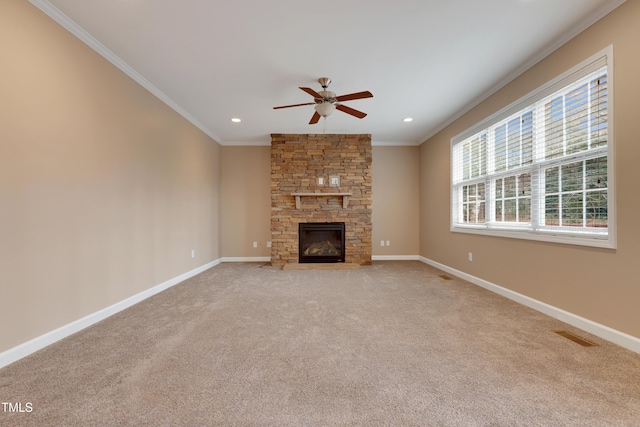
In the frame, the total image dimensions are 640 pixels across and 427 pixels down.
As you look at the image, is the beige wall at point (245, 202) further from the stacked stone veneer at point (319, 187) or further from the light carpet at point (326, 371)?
the light carpet at point (326, 371)

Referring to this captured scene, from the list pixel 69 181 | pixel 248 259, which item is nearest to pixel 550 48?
pixel 69 181

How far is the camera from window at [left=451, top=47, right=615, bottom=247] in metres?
2.13

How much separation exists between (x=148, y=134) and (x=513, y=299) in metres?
4.77

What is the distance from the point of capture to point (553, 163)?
258cm

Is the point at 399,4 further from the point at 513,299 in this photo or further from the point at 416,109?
the point at 513,299

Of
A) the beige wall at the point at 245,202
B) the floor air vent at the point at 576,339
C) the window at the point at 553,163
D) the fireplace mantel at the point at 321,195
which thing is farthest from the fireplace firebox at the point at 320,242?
the floor air vent at the point at 576,339

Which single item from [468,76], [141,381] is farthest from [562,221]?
[141,381]

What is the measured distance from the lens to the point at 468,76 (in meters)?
3.03

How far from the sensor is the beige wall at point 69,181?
178cm

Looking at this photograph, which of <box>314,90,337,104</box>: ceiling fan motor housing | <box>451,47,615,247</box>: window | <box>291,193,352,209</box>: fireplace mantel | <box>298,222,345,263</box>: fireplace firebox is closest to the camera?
<box>451,47,615,247</box>: window

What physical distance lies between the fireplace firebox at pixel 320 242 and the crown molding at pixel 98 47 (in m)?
3.04

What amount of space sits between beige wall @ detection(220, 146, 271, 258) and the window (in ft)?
12.9

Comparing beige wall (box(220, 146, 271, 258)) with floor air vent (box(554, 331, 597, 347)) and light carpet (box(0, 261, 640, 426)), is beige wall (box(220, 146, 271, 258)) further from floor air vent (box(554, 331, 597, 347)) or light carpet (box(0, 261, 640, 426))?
floor air vent (box(554, 331, 597, 347))

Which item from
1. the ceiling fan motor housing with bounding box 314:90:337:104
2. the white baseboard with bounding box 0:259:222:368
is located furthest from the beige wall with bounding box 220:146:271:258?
the ceiling fan motor housing with bounding box 314:90:337:104
